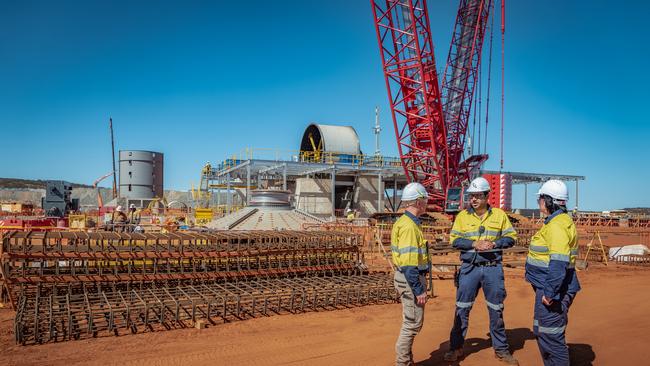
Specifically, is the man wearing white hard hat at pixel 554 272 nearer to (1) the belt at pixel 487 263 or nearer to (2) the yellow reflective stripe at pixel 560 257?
(2) the yellow reflective stripe at pixel 560 257

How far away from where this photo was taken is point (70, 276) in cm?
725

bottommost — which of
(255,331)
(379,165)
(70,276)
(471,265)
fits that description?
(255,331)

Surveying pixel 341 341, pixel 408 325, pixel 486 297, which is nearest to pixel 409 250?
pixel 408 325

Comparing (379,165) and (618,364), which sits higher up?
(379,165)

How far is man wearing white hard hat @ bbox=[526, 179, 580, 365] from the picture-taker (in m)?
3.79

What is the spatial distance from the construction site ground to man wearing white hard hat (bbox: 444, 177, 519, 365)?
233 mm

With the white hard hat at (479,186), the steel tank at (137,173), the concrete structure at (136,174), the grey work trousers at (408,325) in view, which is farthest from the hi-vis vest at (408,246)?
the steel tank at (137,173)

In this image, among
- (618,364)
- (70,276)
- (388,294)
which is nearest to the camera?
(618,364)

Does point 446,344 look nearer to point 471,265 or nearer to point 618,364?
point 471,265

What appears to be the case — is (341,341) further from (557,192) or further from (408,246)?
(557,192)

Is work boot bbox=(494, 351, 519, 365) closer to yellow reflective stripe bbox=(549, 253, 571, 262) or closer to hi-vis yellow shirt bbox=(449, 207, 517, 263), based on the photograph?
hi-vis yellow shirt bbox=(449, 207, 517, 263)

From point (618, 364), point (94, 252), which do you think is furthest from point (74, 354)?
point (618, 364)

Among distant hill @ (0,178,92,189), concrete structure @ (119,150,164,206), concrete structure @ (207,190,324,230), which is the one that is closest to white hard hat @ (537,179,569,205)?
concrete structure @ (207,190,324,230)

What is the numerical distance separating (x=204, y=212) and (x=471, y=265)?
72.7ft
